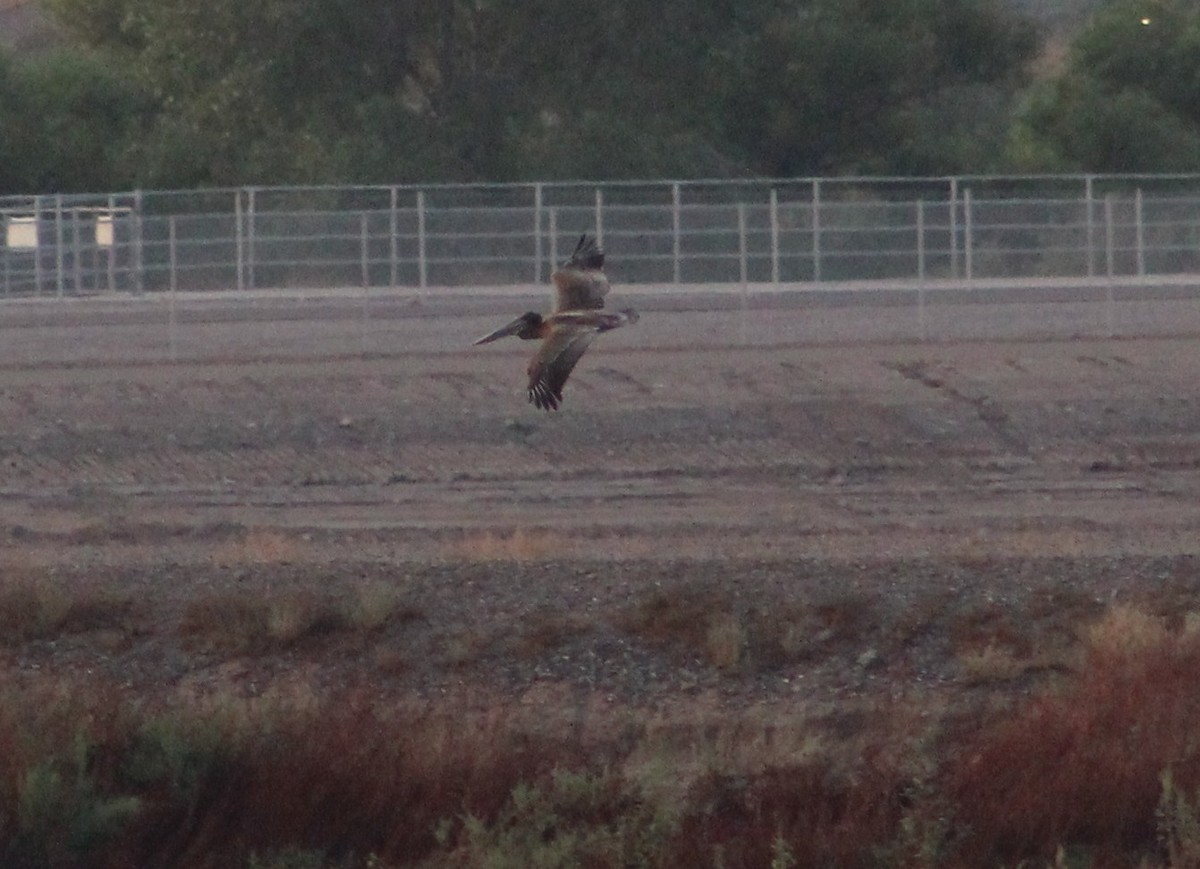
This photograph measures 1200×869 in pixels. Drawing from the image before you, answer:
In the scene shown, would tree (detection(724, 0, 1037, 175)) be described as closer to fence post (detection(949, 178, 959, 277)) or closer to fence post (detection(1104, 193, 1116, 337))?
fence post (detection(949, 178, 959, 277))

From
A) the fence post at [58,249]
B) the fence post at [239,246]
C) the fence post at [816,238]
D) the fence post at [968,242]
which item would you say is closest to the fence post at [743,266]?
the fence post at [816,238]

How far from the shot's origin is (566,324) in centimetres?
1214

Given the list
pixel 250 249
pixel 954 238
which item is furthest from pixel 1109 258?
pixel 250 249

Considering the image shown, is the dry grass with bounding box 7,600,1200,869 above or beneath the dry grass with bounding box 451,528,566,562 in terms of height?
beneath

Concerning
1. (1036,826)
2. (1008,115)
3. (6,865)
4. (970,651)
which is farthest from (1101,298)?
(1008,115)

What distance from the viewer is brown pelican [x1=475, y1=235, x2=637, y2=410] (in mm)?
11789

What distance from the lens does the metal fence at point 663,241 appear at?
98.4 feet

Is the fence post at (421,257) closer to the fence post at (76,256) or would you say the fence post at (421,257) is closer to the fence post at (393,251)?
the fence post at (393,251)

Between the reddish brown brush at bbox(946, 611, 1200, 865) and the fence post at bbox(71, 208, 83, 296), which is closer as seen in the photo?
the reddish brown brush at bbox(946, 611, 1200, 865)

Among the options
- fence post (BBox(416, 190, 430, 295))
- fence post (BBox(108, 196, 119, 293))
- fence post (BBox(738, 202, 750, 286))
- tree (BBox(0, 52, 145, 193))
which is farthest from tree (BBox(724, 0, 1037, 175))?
fence post (BBox(108, 196, 119, 293))

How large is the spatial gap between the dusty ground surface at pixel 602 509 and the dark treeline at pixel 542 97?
43.4 ft

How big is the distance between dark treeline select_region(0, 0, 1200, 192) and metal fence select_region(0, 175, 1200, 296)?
1192 centimetres

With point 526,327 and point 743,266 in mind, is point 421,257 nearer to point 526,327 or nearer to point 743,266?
point 743,266

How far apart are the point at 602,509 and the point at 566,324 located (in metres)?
9.57
